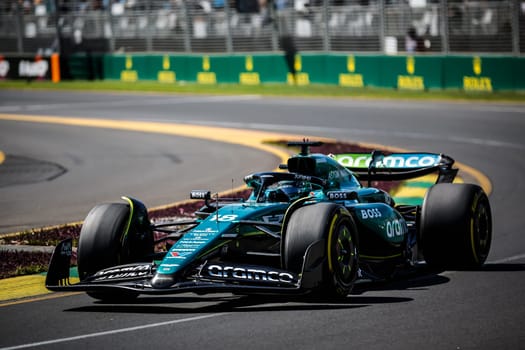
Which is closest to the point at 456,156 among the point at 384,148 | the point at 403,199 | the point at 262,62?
the point at 384,148

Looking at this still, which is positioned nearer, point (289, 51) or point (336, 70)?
point (336, 70)

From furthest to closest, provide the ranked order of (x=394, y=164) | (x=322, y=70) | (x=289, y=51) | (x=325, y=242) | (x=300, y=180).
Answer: (x=289, y=51), (x=322, y=70), (x=394, y=164), (x=300, y=180), (x=325, y=242)

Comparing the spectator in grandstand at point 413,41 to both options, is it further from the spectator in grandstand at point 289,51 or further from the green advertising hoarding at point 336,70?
Answer: the spectator in grandstand at point 289,51

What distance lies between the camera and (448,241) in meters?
10.3

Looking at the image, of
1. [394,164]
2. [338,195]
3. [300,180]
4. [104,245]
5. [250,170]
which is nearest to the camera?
[104,245]

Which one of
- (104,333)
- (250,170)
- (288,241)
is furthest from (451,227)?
(250,170)

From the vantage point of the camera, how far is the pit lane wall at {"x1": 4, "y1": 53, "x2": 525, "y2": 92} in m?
30.4

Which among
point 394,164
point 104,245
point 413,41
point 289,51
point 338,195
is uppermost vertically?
point 413,41

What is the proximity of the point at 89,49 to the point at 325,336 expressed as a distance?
1456 inches

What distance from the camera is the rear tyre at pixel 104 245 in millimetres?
9359

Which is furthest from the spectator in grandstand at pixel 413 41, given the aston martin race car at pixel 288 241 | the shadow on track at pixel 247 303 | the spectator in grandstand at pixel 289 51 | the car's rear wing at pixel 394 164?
the shadow on track at pixel 247 303

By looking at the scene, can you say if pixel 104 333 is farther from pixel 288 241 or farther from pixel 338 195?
pixel 338 195

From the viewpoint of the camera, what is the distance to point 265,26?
123ft

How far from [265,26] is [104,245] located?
94.1 feet
